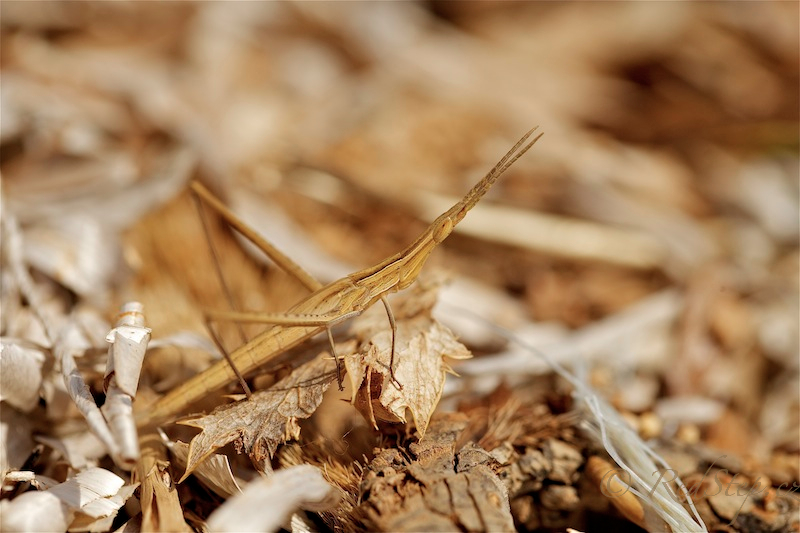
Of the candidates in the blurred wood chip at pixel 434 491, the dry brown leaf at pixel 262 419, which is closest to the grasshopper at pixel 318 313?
the dry brown leaf at pixel 262 419

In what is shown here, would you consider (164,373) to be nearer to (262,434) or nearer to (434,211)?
(262,434)

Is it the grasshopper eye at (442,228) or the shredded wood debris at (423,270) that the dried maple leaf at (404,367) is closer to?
the shredded wood debris at (423,270)

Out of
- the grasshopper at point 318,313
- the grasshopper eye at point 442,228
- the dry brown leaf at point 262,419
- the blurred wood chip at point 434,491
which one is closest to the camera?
the blurred wood chip at point 434,491

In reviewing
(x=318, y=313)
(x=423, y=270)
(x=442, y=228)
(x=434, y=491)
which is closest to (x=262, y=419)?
(x=318, y=313)

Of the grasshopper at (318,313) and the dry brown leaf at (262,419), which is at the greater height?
the grasshopper at (318,313)

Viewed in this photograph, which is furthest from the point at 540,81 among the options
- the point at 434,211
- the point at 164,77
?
the point at 164,77
